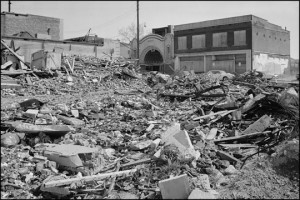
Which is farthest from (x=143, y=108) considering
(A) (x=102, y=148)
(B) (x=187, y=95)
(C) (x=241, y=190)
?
(C) (x=241, y=190)

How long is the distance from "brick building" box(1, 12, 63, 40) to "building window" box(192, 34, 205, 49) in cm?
1538

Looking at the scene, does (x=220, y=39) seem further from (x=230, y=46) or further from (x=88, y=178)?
(x=88, y=178)

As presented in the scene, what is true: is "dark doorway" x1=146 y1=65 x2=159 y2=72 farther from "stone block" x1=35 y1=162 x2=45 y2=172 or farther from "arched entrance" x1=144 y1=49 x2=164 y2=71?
"stone block" x1=35 y1=162 x2=45 y2=172

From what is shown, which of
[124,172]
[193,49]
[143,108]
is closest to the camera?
[124,172]

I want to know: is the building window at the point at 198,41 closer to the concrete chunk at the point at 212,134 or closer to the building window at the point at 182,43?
the building window at the point at 182,43

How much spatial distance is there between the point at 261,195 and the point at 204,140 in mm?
2332

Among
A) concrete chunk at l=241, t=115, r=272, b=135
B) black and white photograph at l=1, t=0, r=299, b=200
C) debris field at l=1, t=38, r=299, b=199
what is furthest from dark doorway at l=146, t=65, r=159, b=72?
concrete chunk at l=241, t=115, r=272, b=135

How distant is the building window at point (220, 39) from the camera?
37147 mm

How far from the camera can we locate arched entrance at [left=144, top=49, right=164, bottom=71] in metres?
43.8

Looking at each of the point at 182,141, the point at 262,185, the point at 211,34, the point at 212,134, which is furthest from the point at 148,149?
the point at 211,34

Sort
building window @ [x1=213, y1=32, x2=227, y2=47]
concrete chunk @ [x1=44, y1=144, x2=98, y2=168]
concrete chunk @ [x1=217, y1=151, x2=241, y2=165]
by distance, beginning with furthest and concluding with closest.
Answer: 1. building window @ [x1=213, y1=32, x2=227, y2=47]
2. concrete chunk @ [x1=217, y1=151, x2=241, y2=165]
3. concrete chunk @ [x1=44, y1=144, x2=98, y2=168]

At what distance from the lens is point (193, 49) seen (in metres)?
39.9

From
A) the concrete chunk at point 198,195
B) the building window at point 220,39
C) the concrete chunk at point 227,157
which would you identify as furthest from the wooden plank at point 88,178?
the building window at point 220,39

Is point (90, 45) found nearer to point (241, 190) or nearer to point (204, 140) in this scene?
point (204, 140)
